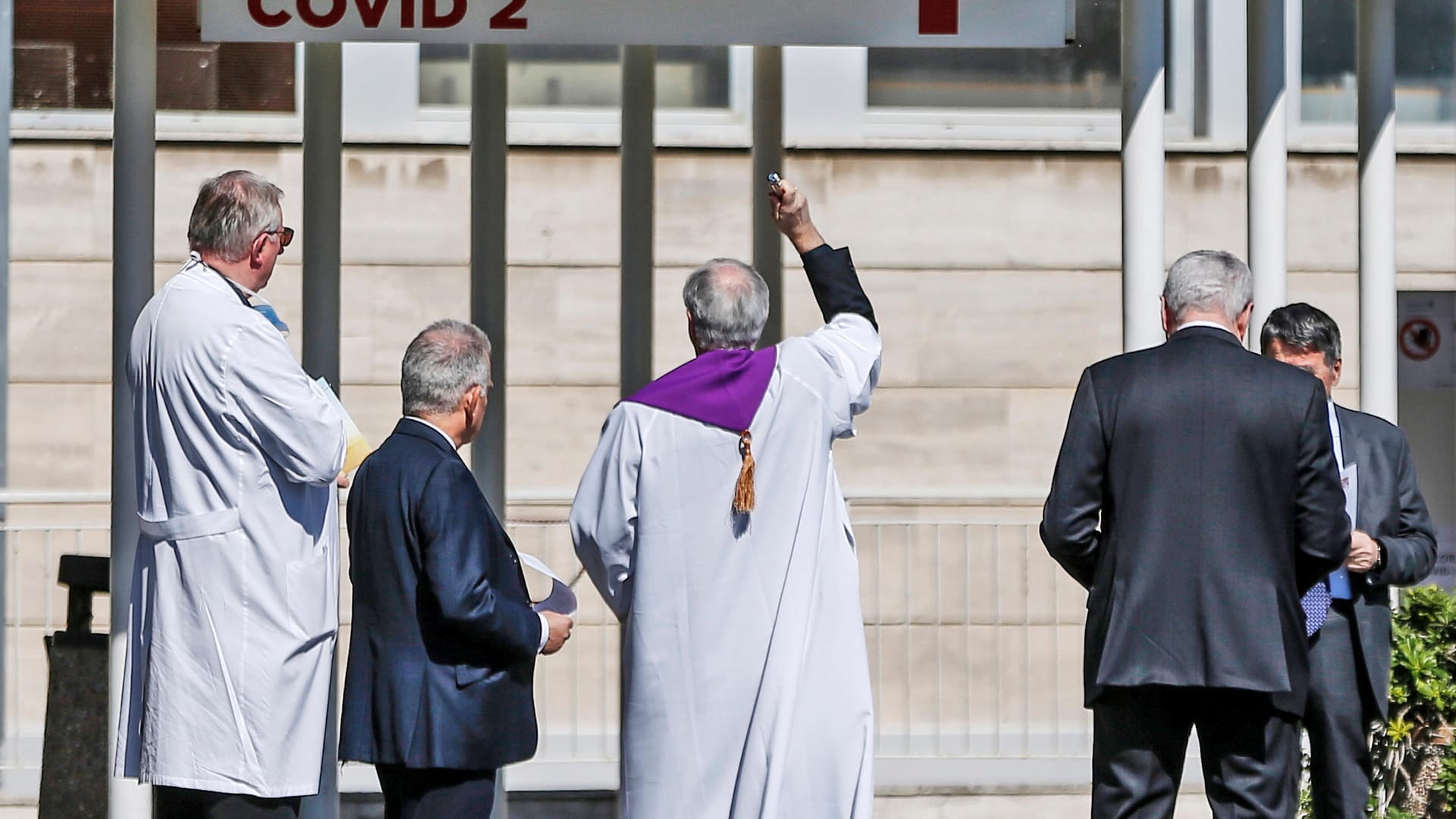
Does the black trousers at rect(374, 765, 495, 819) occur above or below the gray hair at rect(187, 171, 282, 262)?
below

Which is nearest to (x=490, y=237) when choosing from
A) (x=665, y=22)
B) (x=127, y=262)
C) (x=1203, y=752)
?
(x=665, y=22)

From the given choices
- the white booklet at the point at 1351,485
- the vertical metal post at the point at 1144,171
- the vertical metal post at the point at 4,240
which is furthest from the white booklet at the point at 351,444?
the vertical metal post at the point at 4,240

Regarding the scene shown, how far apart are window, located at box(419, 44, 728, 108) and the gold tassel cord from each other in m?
5.55

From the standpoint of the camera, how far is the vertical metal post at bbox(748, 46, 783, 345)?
495 centimetres

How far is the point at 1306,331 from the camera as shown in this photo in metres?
4.30

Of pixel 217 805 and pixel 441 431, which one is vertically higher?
pixel 441 431

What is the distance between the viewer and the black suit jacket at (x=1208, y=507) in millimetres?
3645

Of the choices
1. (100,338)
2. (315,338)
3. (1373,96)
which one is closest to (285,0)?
(315,338)

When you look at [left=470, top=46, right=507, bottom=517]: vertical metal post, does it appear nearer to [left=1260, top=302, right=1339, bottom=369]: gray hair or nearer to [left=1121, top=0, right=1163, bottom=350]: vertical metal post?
[left=1121, top=0, right=1163, bottom=350]: vertical metal post

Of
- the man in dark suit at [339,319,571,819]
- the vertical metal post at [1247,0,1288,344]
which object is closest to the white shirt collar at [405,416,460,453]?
the man in dark suit at [339,319,571,819]

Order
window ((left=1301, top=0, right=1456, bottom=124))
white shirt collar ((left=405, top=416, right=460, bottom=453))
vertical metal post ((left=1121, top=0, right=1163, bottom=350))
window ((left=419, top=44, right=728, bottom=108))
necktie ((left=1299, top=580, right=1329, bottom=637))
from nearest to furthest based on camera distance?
white shirt collar ((left=405, top=416, right=460, bottom=453)), necktie ((left=1299, top=580, right=1329, bottom=637)), vertical metal post ((left=1121, top=0, right=1163, bottom=350)), window ((left=419, top=44, right=728, bottom=108)), window ((left=1301, top=0, right=1456, bottom=124))

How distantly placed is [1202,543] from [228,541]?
6.45 ft

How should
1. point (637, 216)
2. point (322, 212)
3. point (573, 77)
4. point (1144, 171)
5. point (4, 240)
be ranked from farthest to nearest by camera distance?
point (573, 77)
point (4, 240)
point (637, 216)
point (322, 212)
point (1144, 171)

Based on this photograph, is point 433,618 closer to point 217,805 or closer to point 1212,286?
point 217,805
